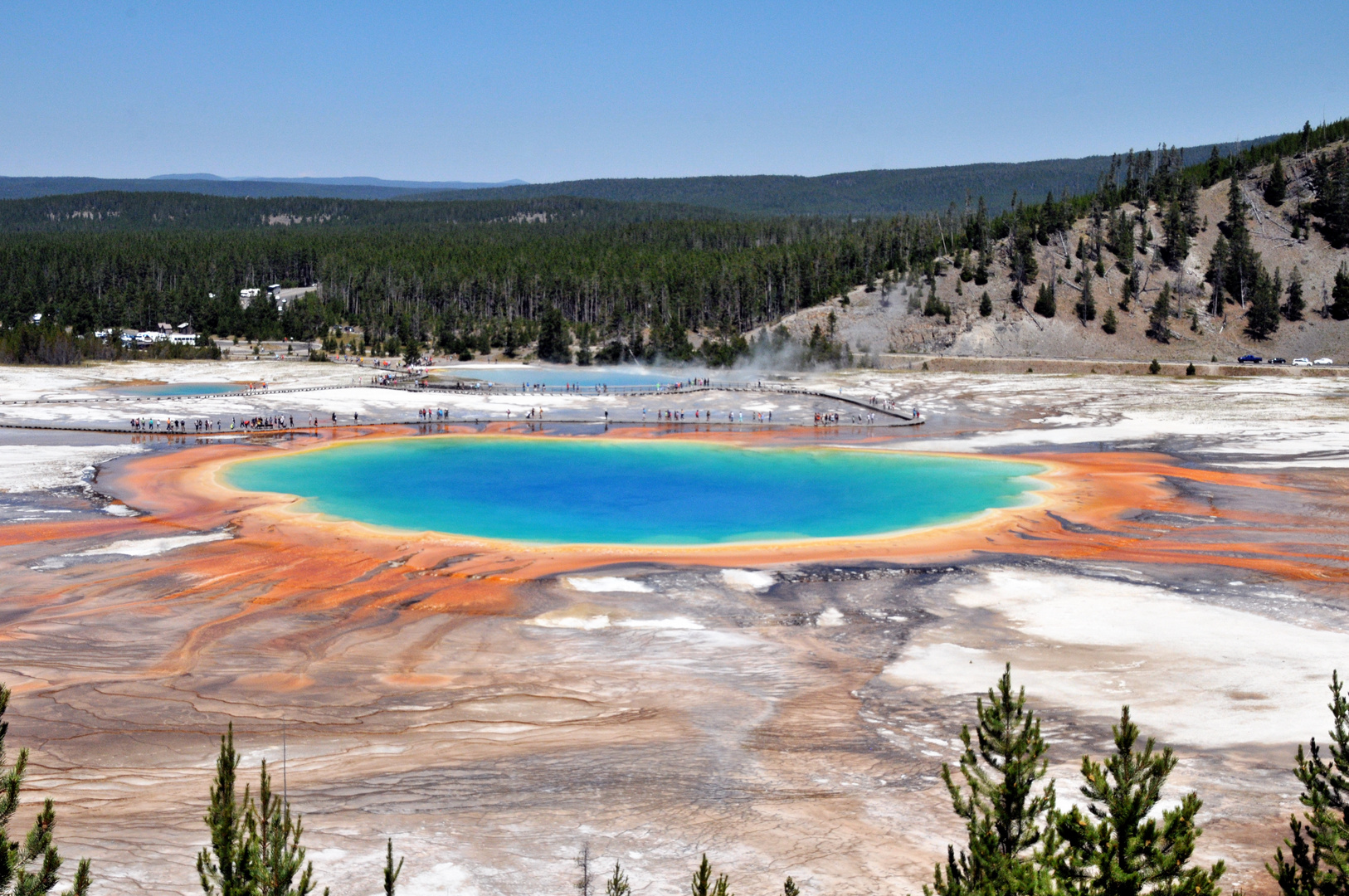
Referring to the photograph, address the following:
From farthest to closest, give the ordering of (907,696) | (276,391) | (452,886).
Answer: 1. (276,391)
2. (907,696)
3. (452,886)

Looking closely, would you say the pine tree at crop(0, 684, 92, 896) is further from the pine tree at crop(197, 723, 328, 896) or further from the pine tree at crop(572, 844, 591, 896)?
the pine tree at crop(572, 844, 591, 896)

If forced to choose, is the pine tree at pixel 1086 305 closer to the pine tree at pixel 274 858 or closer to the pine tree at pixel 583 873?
the pine tree at pixel 583 873

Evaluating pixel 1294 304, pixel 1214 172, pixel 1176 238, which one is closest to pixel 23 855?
pixel 1294 304

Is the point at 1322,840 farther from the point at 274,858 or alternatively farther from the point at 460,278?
the point at 460,278

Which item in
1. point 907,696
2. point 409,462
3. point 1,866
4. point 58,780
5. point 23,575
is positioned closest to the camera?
point 1,866

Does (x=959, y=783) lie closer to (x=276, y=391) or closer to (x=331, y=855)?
(x=331, y=855)

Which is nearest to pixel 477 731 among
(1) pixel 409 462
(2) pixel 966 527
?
(2) pixel 966 527

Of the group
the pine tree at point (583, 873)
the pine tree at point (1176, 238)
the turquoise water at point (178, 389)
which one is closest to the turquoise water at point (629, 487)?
the pine tree at point (583, 873)
